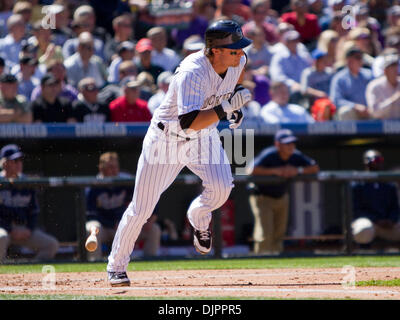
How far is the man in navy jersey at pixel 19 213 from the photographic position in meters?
7.93

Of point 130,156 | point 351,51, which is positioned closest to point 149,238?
point 130,156

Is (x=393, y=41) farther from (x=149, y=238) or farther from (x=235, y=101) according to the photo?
(x=235, y=101)

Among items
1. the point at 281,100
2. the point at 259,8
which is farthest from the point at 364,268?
the point at 259,8

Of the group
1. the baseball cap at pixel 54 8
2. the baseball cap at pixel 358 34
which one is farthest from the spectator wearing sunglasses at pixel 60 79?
the baseball cap at pixel 358 34

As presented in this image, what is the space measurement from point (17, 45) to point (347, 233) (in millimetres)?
4555

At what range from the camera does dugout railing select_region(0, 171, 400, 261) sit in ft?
26.1

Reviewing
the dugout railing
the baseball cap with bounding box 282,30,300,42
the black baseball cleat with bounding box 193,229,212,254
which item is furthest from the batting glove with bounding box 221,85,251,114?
the baseball cap with bounding box 282,30,300,42

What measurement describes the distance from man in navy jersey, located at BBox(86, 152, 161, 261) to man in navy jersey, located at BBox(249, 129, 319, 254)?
3.66ft

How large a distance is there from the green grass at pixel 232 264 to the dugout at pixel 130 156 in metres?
0.78

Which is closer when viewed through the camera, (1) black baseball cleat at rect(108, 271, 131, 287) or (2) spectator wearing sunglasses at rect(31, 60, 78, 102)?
(1) black baseball cleat at rect(108, 271, 131, 287)

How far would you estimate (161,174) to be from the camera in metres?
5.23

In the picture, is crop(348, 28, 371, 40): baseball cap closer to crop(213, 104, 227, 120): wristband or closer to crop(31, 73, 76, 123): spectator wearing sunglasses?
crop(31, 73, 76, 123): spectator wearing sunglasses

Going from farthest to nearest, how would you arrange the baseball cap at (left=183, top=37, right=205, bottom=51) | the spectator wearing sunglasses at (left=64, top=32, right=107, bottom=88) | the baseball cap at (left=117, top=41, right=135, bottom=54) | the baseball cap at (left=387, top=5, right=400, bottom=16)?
the baseball cap at (left=387, top=5, right=400, bottom=16) < the baseball cap at (left=117, top=41, right=135, bottom=54) < the spectator wearing sunglasses at (left=64, top=32, right=107, bottom=88) < the baseball cap at (left=183, top=37, right=205, bottom=51)
